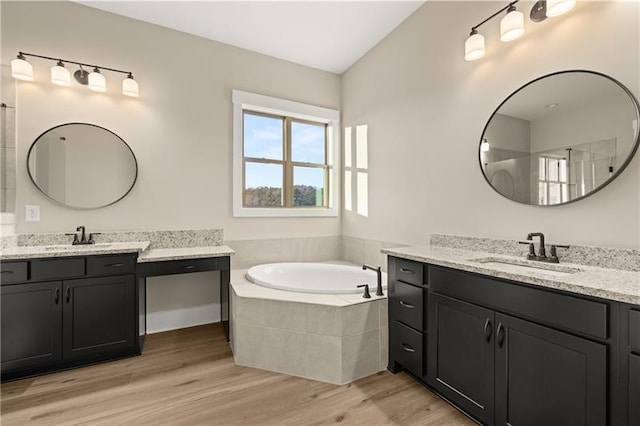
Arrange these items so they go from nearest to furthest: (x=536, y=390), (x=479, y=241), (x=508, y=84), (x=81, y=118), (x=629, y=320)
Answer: (x=629, y=320), (x=536, y=390), (x=508, y=84), (x=479, y=241), (x=81, y=118)

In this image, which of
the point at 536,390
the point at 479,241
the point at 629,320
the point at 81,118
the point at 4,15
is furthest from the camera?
the point at 81,118

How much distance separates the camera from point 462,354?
1717 millimetres

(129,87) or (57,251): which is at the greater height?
(129,87)

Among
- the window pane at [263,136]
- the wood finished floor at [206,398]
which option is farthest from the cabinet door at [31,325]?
the window pane at [263,136]

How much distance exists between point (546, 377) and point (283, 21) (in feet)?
10.8

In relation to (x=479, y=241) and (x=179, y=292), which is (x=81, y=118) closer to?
(x=179, y=292)

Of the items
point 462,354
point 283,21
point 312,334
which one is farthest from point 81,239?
point 462,354

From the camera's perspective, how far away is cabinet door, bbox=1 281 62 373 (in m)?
2.03

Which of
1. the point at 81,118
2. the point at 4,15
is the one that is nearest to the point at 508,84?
the point at 81,118

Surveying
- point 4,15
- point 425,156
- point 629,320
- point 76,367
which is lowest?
point 76,367

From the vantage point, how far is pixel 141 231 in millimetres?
2873

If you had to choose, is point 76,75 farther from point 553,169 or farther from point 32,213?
point 553,169

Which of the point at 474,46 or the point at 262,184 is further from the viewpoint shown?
the point at 262,184

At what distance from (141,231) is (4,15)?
2021 mm
